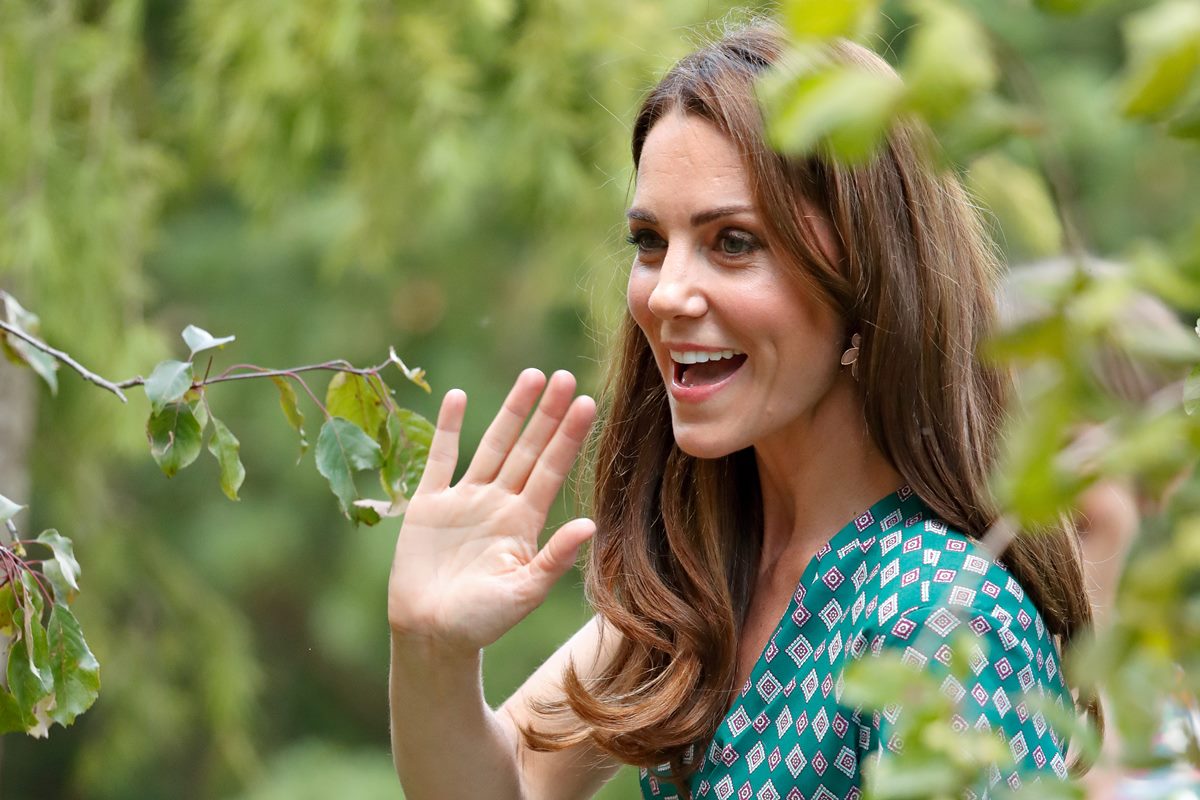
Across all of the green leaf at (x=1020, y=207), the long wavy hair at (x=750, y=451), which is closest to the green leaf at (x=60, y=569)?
the long wavy hair at (x=750, y=451)

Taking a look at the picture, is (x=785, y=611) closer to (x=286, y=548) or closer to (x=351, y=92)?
(x=351, y=92)

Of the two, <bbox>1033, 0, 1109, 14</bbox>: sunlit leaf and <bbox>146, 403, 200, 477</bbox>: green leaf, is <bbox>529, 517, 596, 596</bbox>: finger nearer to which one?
<bbox>146, 403, 200, 477</bbox>: green leaf

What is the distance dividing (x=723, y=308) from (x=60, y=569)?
2.21 feet

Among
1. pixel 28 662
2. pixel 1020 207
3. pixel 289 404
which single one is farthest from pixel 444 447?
pixel 1020 207

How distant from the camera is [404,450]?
1.62 m

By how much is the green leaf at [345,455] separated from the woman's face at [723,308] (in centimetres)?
32

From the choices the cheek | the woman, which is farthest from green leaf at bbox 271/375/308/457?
the cheek

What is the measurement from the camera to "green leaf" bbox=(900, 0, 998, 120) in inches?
19.0

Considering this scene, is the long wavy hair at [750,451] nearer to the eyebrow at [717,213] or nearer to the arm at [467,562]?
the eyebrow at [717,213]

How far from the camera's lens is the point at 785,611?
65.7 inches

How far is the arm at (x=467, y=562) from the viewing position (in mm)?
1584

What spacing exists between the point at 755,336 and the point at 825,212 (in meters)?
0.14

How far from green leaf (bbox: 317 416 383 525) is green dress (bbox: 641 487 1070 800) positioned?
0.45 metres

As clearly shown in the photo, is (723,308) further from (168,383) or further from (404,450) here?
(168,383)
